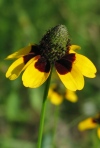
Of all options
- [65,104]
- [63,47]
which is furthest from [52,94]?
[65,104]

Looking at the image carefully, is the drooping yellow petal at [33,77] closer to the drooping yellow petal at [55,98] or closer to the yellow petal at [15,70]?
the yellow petal at [15,70]

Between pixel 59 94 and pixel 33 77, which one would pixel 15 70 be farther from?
pixel 59 94

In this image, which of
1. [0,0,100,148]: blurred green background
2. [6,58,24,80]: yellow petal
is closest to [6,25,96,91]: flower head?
[6,58,24,80]: yellow petal

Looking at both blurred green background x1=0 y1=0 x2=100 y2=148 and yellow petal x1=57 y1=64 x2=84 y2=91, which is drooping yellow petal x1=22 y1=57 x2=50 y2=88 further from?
blurred green background x1=0 y1=0 x2=100 y2=148

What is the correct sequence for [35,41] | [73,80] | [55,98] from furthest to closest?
[35,41]
[55,98]
[73,80]

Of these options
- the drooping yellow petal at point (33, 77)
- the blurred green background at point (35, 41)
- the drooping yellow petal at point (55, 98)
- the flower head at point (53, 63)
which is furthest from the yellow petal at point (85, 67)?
the blurred green background at point (35, 41)

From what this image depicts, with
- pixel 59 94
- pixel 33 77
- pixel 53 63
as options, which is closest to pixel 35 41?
pixel 59 94

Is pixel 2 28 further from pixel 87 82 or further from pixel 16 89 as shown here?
pixel 87 82
